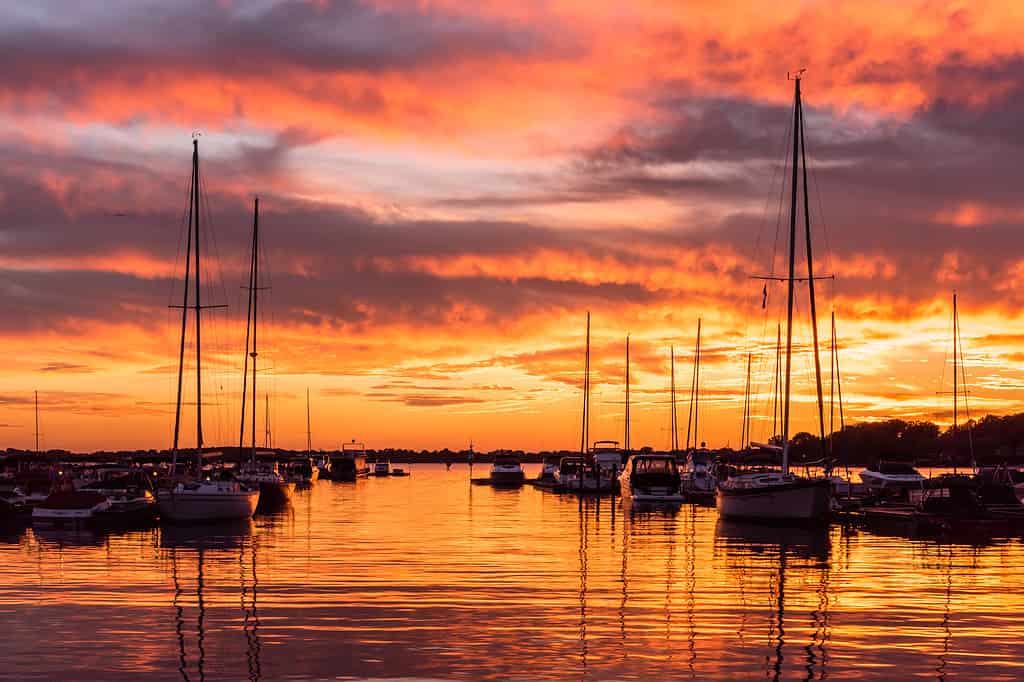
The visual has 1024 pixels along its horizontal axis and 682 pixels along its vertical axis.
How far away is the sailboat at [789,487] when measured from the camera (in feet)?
187

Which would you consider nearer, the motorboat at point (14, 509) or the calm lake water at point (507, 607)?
the calm lake water at point (507, 607)

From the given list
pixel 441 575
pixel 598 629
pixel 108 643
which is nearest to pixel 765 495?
pixel 441 575

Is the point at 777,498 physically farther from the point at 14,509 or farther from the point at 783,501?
the point at 14,509

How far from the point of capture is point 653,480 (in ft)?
258

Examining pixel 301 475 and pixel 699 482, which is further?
pixel 301 475

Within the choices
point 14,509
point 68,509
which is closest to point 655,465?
point 68,509

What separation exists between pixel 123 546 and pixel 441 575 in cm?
1683

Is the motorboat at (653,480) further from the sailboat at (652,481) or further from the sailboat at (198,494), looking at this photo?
the sailboat at (198,494)

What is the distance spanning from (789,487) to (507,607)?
31499 mm

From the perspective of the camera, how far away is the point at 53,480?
7431 centimetres

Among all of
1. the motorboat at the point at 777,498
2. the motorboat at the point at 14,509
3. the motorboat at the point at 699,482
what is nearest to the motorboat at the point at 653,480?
the motorboat at the point at 699,482

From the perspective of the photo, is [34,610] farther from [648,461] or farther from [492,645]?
[648,461]

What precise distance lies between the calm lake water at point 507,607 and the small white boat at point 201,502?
4.25m

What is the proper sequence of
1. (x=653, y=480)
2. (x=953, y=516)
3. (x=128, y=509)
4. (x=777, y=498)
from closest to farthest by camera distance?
1. (x=953, y=516)
2. (x=777, y=498)
3. (x=128, y=509)
4. (x=653, y=480)
